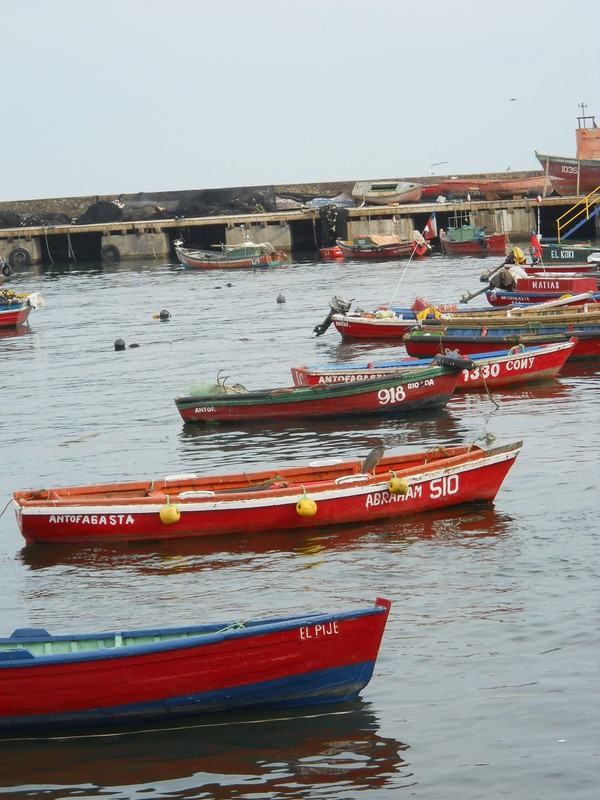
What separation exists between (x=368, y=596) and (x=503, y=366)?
15.1 m

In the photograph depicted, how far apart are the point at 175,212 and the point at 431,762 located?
302 feet

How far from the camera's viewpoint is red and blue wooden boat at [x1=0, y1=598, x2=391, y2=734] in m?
12.0

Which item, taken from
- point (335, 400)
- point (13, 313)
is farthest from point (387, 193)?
point (335, 400)

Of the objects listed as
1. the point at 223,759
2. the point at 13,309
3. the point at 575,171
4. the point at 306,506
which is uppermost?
the point at 575,171

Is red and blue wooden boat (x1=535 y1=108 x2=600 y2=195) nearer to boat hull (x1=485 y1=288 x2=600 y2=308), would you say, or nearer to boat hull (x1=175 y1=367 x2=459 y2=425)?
boat hull (x1=485 y1=288 x2=600 y2=308)

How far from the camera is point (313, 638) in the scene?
12.1 m

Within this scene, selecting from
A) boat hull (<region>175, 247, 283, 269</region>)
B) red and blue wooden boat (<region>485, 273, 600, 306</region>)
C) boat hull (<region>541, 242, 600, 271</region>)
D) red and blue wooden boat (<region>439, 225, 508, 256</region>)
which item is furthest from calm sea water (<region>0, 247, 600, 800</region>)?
red and blue wooden boat (<region>439, 225, 508, 256</region>)

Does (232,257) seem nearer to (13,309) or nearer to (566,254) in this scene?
(13,309)

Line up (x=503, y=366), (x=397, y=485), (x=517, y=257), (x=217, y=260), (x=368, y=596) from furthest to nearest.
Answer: (x=217, y=260) < (x=517, y=257) < (x=503, y=366) < (x=397, y=485) < (x=368, y=596)

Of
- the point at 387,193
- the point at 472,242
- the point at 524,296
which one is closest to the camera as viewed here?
the point at 524,296

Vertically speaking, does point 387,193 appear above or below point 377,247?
above

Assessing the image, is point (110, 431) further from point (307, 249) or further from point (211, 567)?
point (307, 249)

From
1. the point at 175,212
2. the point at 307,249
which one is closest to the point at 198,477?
the point at 307,249

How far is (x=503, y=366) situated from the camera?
3011cm
